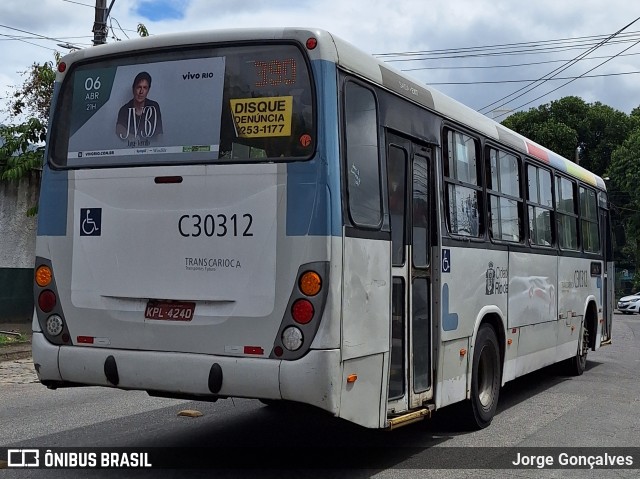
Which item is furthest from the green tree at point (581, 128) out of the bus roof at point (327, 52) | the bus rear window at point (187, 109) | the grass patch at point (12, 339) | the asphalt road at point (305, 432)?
the bus rear window at point (187, 109)

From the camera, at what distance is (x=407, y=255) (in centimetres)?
668

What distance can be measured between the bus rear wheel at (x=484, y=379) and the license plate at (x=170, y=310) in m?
3.25

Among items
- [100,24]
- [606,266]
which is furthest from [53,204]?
[606,266]

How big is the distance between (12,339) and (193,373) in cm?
1057

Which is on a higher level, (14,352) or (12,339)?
(12,339)

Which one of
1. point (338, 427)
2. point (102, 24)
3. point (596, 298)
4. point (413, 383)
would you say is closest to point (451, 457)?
point (413, 383)

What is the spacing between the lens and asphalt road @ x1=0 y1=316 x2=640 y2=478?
660 cm

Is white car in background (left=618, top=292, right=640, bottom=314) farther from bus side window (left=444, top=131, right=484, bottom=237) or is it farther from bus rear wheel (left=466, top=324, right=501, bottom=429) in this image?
bus side window (left=444, top=131, right=484, bottom=237)

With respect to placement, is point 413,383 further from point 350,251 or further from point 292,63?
point 292,63

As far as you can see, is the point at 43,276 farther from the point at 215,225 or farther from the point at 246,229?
the point at 246,229

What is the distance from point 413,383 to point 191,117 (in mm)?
2764

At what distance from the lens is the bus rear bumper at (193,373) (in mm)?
5367

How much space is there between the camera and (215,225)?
5.80 metres

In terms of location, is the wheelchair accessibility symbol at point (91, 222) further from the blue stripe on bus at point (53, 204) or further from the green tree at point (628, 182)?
the green tree at point (628, 182)
